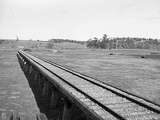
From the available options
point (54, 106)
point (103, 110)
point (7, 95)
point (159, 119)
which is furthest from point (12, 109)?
point (159, 119)

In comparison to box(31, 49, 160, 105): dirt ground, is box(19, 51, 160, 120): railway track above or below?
above

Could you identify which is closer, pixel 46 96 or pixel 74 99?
pixel 74 99

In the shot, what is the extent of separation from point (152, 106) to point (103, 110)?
1525mm

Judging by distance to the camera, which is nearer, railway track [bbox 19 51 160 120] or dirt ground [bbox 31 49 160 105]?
railway track [bbox 19 51 160 120]

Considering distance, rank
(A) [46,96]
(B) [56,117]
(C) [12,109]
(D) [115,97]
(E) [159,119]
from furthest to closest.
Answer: (A) [46,96]
(C) [12,109]
(B) [56,117]
(D) [115,97]
(E) [159,119]

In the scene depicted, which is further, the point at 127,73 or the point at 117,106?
the point at 127,73

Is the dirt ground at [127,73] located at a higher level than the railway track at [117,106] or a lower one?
lower

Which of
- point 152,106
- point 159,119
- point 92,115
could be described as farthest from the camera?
point 152,106

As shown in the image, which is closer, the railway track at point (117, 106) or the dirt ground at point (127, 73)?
the railway track at point (117, 106)

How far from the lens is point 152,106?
606 centimetres

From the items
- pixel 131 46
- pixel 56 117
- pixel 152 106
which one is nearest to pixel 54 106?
pixel 56 117

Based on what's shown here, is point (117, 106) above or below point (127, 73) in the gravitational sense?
above

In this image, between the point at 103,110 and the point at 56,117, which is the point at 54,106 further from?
the point at 103,110

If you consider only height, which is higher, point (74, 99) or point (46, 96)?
point (74, 99)
